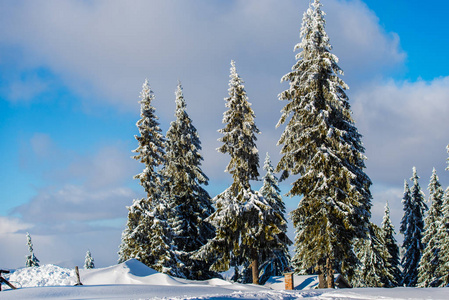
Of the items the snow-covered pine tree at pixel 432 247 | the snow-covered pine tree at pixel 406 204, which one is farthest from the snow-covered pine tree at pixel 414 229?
the snow-covered pine tree at pixel 432 247

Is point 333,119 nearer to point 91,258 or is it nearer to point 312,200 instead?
point 312,200

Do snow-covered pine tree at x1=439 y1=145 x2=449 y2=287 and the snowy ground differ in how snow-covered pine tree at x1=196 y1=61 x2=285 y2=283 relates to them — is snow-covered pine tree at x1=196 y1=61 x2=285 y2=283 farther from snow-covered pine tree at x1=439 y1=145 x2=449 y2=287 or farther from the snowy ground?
snow-covered pine tree at x1=439 y1=145 x2=449 y2=287

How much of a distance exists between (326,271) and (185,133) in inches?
698

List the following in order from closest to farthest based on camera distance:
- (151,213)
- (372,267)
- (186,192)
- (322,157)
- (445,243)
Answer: (322,157), (151,213), (186,192), (445,243), (372,267)

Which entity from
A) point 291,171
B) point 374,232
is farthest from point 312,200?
point 374,232

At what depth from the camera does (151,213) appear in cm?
2870

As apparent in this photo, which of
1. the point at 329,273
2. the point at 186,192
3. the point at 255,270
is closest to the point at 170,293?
the point at 329,273

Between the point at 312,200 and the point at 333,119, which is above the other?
the point at 333,119

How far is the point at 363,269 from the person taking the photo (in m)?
38.7

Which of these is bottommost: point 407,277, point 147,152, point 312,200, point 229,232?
point 407,277

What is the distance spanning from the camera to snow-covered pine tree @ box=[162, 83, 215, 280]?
3148 centimetres

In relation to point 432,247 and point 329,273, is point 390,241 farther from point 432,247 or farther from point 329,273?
point 329,273

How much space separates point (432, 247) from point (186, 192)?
83.7 feet

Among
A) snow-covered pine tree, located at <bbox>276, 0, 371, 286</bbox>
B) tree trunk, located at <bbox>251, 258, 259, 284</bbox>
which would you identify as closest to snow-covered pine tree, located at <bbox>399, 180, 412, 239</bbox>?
snow-covered pine tree, located at <bbox>276, 0, 371, 286</bbox>
